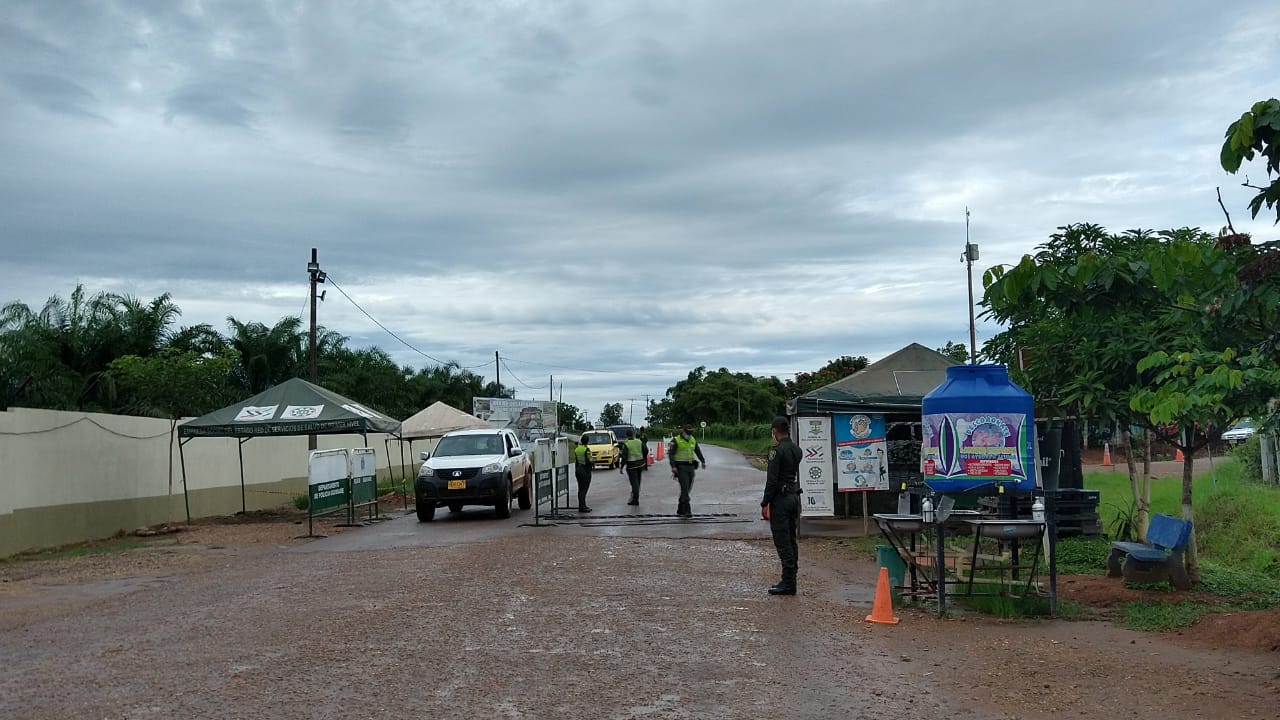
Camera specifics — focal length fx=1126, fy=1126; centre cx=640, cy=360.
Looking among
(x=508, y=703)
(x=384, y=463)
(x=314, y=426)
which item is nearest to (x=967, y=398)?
(x=508, y=703)

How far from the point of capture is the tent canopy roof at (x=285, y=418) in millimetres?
22438

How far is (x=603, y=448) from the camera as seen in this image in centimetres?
4938

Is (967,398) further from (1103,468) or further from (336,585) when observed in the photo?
(1103,468)

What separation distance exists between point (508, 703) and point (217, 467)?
2105 centimetres

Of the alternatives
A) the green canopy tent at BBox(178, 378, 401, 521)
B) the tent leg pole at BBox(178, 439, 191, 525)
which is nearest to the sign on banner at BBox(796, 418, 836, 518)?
the green canopy tent at BBox(178, 378, 401, 521)

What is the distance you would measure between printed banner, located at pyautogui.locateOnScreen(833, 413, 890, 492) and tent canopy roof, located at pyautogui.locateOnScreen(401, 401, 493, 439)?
685 inches

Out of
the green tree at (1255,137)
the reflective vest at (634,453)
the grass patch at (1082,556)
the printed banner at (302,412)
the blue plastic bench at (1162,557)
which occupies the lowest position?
A: the grass patch at (1082,556)

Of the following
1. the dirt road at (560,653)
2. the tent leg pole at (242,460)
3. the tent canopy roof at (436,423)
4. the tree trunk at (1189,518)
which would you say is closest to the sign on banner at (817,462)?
the dirt road at (560,653)

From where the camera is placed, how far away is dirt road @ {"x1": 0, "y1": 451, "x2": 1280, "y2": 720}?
7035mm

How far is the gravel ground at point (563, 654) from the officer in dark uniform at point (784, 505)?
0.34m

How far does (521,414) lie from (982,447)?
151 feet

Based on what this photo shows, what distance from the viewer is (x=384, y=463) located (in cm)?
4084

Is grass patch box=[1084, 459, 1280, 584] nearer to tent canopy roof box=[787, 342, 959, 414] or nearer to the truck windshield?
tent canopy roof box=[787, 342, 959, 414]

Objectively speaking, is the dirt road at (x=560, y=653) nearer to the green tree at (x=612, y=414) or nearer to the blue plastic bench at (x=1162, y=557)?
the blue plastic bench at (x=1162, y=557)
